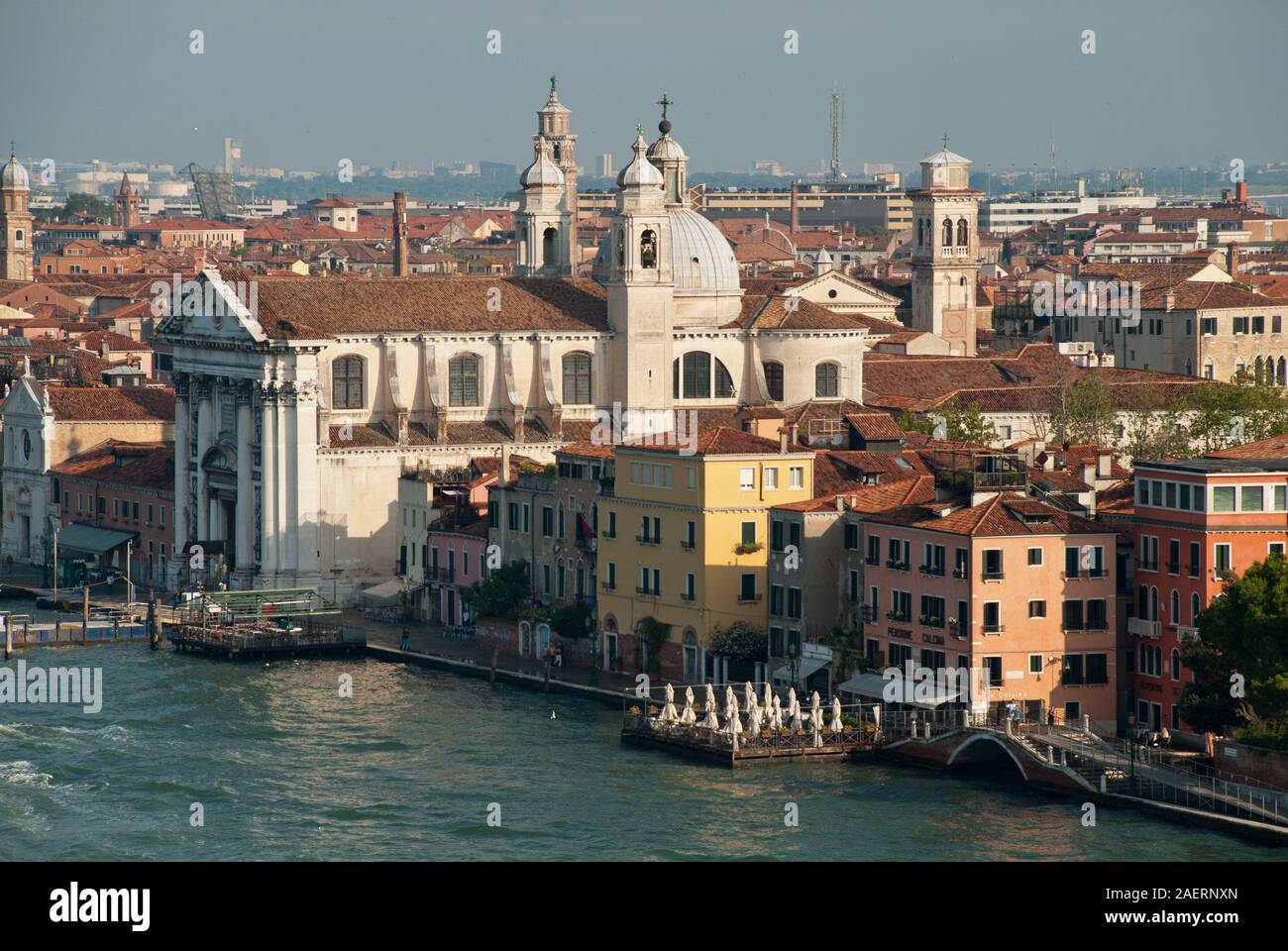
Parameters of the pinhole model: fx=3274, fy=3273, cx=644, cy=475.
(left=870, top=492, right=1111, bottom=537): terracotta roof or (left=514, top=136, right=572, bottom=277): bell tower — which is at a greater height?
→ (left=514, top=136, right=572, bottom=277): bell tower

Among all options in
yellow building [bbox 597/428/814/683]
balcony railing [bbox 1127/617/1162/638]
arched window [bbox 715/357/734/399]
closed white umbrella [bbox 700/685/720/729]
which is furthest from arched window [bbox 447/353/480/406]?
balcony railing [bbox 1127/617/1162/638]

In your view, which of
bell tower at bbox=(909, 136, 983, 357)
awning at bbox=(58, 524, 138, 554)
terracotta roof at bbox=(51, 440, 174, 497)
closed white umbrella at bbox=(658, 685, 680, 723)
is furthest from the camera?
bell tower at bbox=(909, 136, 983, 357)

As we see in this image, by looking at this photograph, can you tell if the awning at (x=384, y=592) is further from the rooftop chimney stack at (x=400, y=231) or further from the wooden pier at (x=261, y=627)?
the rooftop chimney stack at (x=400, y=231)

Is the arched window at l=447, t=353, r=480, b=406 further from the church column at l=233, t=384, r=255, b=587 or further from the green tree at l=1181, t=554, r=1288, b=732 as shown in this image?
the green tree at l=1181, t=554, r=1288, b=732

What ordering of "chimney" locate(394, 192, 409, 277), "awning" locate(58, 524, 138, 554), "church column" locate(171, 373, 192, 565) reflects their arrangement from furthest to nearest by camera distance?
"chimney" locate(394, 192, 409, 277)
"awning" locate(58, 524, 138, 554)
"church column" locate(171, 373, 192, 565)

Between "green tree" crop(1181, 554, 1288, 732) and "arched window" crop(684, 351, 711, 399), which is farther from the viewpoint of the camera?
"arched window" crop(684, 351, 711, 399)

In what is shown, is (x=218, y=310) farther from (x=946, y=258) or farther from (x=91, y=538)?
(x=946, y=258)

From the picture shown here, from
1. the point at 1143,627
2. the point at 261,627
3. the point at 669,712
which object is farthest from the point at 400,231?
the point at 1143,627

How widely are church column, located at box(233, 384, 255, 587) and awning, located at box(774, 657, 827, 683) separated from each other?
47.3 ft

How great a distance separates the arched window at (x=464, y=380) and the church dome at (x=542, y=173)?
8.24 m

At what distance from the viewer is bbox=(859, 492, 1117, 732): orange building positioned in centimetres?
3619

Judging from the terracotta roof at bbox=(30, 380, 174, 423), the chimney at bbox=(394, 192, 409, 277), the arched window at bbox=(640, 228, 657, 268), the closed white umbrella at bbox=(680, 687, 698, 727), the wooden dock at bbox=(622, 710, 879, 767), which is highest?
the chimney at bbox=(394, 192, 409, 277)

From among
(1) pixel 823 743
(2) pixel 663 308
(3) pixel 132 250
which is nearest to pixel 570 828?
(1) pixel 823 743

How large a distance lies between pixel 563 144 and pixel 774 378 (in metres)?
21.5
